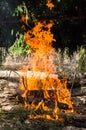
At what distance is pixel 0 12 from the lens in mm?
6816

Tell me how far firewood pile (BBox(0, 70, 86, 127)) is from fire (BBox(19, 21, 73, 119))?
0.25 meters

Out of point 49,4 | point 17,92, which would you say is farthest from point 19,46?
point 17,92

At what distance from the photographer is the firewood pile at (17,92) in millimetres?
8786

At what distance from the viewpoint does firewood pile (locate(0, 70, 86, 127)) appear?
879 cm

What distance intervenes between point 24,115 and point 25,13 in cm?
286

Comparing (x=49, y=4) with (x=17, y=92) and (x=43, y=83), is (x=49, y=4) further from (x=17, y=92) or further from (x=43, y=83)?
(x=17, y=92)

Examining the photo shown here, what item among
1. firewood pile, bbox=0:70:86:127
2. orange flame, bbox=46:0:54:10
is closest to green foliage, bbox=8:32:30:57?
orange flame, bbox=46:0:54:10

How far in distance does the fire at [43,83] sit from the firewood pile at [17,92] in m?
0.25

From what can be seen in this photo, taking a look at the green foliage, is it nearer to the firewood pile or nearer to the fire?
the fire

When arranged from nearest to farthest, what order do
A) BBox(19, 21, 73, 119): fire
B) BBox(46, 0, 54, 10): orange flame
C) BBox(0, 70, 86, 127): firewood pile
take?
BBox(46, 0, 54, 10): orange flame
BBox(19, 21, 73, 119): fire
BBox(0, 70, 86, 127): firewood pile

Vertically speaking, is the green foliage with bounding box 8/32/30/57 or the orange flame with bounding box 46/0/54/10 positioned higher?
the orange flame with bounding box 46/0/54/10

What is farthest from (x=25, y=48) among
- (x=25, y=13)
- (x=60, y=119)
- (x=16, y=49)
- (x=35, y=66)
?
(x=35, y=66)

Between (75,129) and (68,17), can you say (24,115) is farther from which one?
(68,17)

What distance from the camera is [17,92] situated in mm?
9430
